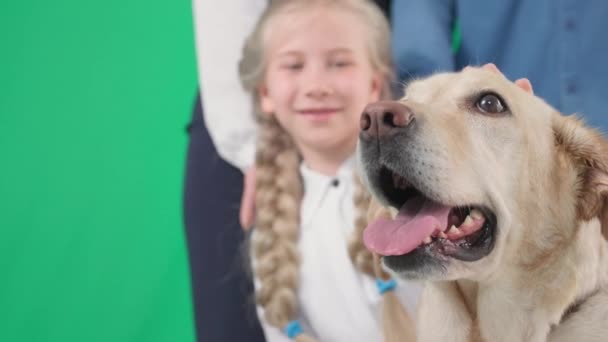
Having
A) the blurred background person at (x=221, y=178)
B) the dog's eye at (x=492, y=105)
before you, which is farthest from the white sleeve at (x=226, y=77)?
the dog's eye at (x=492, y=105)

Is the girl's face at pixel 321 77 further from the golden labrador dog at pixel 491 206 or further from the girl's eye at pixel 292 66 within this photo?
the golden labrador dog at pixel 491 206

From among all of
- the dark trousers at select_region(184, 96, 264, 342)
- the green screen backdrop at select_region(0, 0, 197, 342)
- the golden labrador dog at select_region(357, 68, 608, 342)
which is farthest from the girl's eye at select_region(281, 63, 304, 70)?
the green screen backdrop at select_region(0, 0, 197, 342)

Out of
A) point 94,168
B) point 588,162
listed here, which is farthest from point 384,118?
point 94,168

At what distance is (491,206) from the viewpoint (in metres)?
0.89

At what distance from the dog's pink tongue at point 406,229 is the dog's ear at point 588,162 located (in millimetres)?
223

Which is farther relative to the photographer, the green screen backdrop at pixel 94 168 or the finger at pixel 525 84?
the green screen backdrop at pixel 94 168

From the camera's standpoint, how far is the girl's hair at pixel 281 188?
1.47 metres

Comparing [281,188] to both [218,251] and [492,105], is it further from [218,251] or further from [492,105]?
[492,105]

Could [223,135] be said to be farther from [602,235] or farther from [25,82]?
[25,82]

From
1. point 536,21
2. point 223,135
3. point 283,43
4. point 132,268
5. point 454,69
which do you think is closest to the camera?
point 536,21

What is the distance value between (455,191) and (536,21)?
1.23 ft

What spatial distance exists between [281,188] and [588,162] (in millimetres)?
765

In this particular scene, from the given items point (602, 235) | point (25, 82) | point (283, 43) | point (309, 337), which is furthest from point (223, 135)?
point (25, 82)

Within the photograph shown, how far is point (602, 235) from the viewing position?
942 mm
